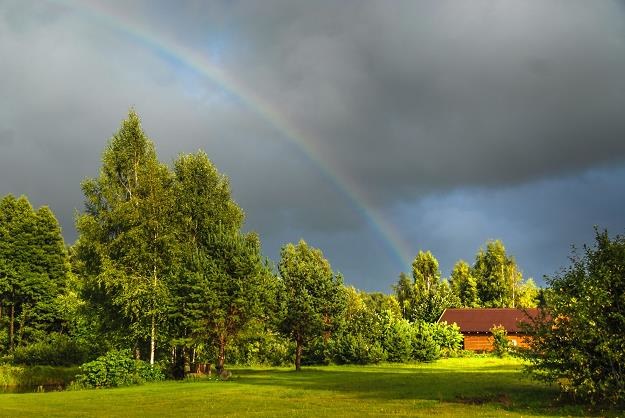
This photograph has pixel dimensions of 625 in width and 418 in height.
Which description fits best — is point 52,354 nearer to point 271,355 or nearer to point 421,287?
point 271,355

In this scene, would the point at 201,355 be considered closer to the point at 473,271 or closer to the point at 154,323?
the point at 154,323

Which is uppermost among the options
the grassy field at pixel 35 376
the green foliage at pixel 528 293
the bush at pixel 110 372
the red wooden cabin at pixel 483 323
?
the green foliage at pixel 528 293

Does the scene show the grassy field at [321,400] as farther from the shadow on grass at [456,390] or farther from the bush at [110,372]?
the bush at [110,372]

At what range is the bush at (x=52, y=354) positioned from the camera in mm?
65375

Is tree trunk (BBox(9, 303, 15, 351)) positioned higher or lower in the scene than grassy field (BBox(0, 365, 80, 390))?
higher

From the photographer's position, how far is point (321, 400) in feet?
95.9

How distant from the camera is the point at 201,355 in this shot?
53062 mm

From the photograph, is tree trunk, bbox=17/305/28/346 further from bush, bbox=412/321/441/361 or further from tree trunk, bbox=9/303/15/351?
bush, bbox=412/321/441/361

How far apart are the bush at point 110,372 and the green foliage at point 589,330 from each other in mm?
30612

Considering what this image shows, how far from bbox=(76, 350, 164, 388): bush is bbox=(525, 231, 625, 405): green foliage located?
3061cm

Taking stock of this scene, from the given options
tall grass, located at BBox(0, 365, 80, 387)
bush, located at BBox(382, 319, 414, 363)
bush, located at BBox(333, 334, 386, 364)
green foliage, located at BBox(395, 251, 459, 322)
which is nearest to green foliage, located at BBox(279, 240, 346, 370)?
bush, located at BBox(333, 334, 386, 364)

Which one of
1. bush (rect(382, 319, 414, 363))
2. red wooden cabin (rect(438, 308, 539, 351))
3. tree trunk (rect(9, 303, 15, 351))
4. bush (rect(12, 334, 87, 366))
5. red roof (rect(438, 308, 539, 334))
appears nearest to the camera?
bush (rect(12, 334, 87, 366))

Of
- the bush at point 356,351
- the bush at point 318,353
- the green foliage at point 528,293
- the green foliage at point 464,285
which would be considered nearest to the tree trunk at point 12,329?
the bush at point 318,353

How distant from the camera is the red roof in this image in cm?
9031
